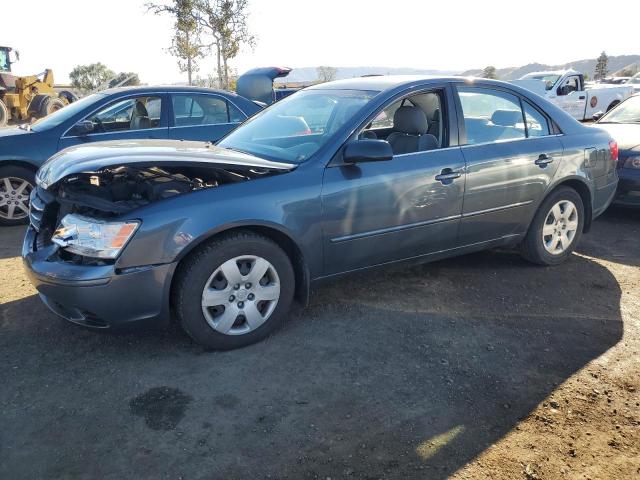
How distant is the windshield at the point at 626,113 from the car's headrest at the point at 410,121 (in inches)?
192

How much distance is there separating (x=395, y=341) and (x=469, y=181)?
4.59 feet

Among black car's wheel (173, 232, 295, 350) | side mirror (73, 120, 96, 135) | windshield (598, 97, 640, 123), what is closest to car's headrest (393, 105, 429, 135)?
black car's wheel (173, 232, 295, 350)

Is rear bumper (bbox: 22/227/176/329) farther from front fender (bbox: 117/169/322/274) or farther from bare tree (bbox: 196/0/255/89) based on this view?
bare tree (bbox: 196/0/255/89)

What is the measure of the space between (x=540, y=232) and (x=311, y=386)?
109 inches

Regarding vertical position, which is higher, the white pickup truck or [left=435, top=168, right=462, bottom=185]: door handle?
the white pickup truck

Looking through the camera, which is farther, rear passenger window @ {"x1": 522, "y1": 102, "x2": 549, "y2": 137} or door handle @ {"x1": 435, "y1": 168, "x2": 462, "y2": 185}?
rear passenger window @ {"x1": 522, "y1": 102, "x2": 549, "y2": 137}

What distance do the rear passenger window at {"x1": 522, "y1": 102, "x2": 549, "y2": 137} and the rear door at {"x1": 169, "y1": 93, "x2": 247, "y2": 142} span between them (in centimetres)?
341

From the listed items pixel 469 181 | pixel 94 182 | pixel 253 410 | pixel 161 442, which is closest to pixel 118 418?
pixel 161 442

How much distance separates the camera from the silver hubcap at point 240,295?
10.6 ft

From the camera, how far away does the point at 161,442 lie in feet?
8.23

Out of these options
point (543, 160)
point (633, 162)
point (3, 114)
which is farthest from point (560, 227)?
point (3, 114)

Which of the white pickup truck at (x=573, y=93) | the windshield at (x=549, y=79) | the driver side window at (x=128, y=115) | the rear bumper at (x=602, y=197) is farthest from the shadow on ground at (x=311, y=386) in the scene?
the windshield at (x=549, y=79)

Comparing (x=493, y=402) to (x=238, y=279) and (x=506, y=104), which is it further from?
(x=506, y=104)

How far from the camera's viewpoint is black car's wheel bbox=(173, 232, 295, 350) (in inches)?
124
